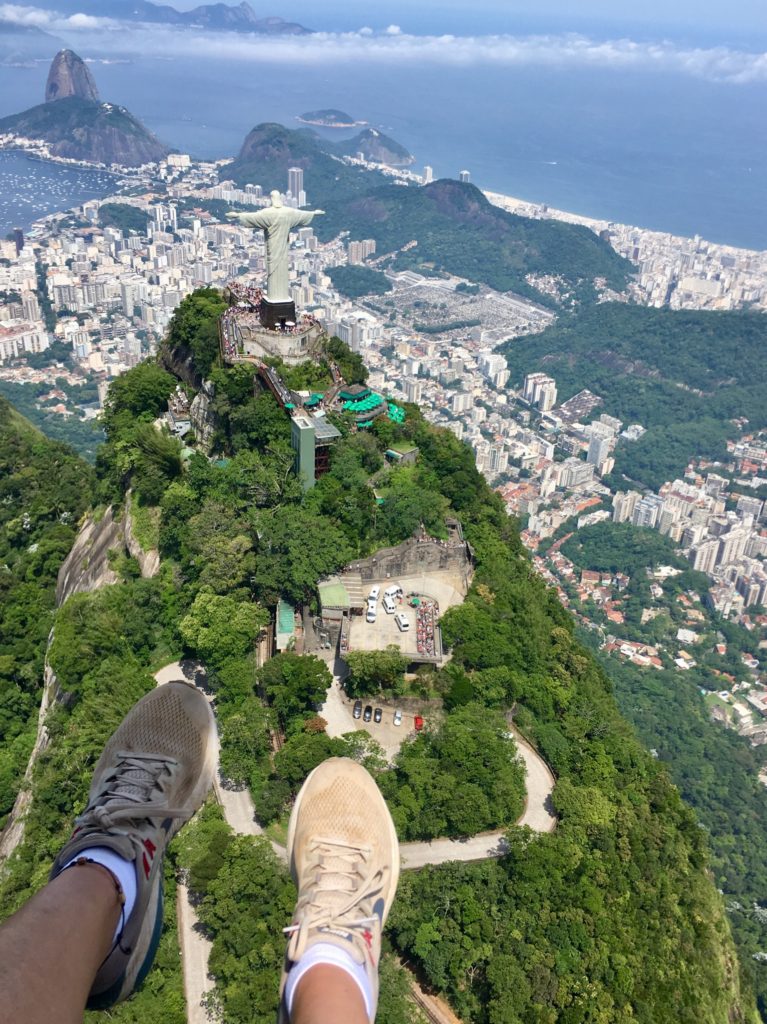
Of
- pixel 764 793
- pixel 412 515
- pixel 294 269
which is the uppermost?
pixel 412 515

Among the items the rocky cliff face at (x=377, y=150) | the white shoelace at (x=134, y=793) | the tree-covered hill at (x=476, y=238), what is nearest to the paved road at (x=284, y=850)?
the white shoelace at (x=134, y=793)

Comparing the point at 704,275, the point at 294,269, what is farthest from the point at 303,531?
the point at 704,275

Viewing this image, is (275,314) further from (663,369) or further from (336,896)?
(663,369)

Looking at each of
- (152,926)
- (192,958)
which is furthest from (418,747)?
(152,926)

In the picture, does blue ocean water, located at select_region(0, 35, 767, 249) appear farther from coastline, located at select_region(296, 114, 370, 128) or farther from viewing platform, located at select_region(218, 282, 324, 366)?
viewing platform, located at select_region(218, 282, 324, 366)

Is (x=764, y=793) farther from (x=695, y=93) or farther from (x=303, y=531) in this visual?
(x=695, y=93)

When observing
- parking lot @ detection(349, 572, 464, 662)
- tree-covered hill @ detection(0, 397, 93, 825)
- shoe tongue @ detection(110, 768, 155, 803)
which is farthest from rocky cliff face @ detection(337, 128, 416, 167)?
shoe tongue @ detection(110, 768, 155, 803)

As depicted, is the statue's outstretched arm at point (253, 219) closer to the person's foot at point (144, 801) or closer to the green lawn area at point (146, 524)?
the green lawn area at point (146, 524)
